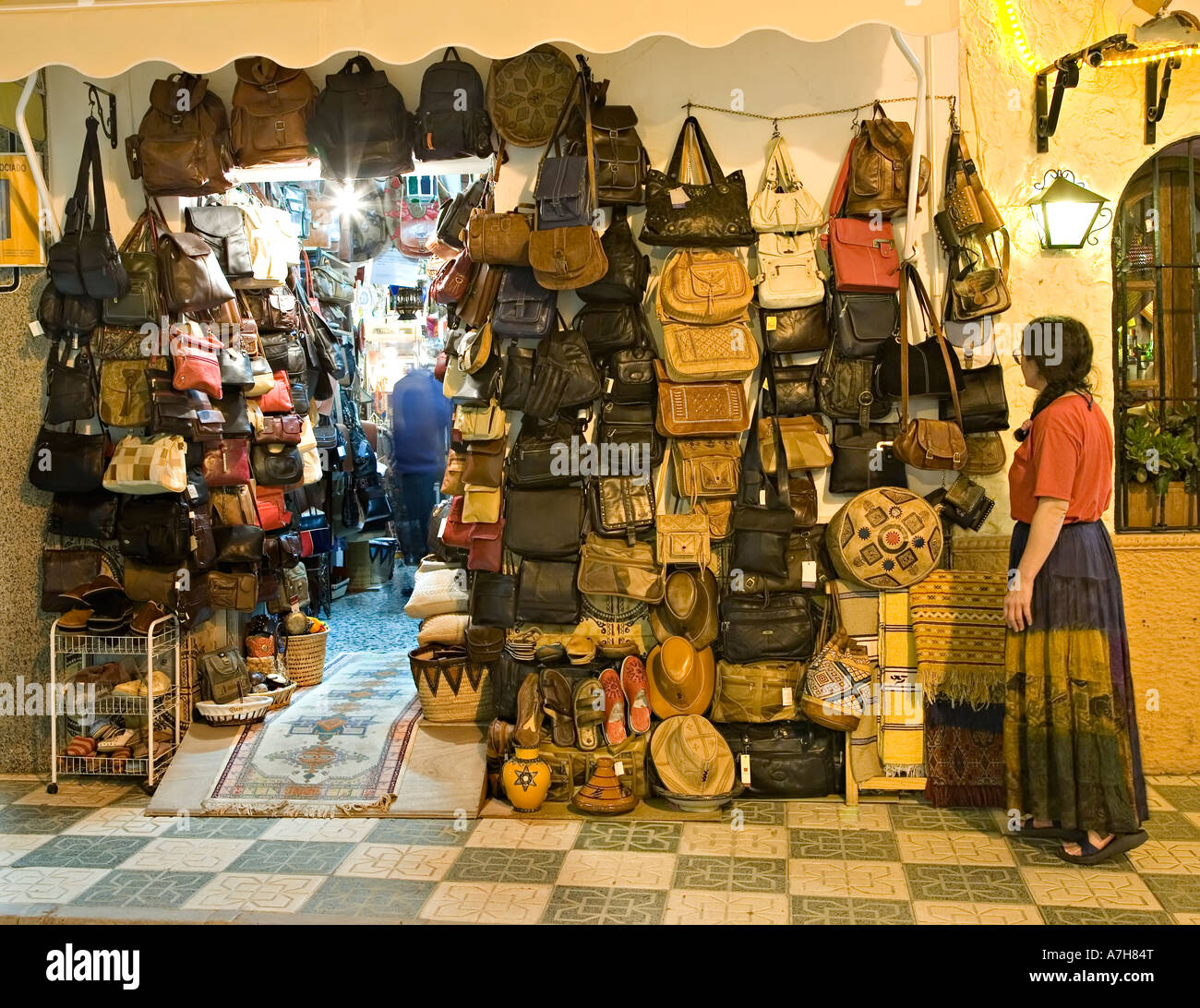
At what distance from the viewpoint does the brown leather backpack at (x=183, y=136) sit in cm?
594

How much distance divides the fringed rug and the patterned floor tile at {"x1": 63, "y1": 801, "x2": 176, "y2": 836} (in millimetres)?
254

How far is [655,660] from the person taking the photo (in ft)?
18.5

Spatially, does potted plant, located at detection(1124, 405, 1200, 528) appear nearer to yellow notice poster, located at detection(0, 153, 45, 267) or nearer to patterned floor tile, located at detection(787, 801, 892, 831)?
patterned floor tile, located at detection(787, 801, 892, 831)

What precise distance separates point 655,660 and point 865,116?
9.48 feet

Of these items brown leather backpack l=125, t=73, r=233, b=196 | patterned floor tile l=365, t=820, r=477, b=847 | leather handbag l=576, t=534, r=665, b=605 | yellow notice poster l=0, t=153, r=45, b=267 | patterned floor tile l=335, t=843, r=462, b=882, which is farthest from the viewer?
yellow notice poster l=0, t=153, r=45, b=267

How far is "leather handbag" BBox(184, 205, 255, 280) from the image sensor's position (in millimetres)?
6508

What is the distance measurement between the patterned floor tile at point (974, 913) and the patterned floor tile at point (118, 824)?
11.3ft

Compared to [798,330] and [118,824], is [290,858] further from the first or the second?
[798,330]

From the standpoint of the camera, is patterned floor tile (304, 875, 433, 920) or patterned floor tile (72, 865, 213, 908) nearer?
patterned floor tile (304, 875, 433, 920)

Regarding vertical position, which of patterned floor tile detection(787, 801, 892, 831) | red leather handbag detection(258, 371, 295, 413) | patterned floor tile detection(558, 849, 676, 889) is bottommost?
patterned floor tile detection(558, 849, 676, 889)

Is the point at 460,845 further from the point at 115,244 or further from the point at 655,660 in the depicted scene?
the point at 115,244

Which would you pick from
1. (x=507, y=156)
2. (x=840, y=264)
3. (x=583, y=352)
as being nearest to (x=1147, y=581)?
(x=840, y=264)

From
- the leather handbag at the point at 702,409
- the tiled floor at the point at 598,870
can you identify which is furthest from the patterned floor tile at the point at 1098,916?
the leather handbag at the point at 702,409

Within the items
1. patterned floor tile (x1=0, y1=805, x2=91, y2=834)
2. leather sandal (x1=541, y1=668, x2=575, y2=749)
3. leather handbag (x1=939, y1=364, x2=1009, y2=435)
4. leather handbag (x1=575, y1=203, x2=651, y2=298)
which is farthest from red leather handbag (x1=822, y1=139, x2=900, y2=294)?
patterned floor tile (x1=0, y1=805, x2=91, y2=834)
